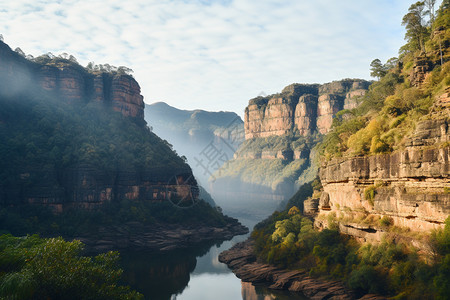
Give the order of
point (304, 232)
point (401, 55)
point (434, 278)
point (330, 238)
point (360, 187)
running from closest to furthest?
1. point (434, 278)
2. point (360, 187)
3. point (330, 238)
4. point (304, 232)
5. point (401, 55)

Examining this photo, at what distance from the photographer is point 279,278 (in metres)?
45.3

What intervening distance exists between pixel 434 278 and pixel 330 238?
17747 millimetres

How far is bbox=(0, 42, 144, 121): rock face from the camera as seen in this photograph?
97000mm

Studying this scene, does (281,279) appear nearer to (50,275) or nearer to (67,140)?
(50,275)

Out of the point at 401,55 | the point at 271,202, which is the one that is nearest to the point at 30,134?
the point at 401,55

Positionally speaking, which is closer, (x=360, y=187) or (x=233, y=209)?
(x=360, y=187)

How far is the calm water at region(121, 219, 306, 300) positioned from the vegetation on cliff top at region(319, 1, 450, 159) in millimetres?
21242

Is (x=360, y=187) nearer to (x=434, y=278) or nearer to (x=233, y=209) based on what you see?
(x=434, y=278)

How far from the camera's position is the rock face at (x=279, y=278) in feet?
120

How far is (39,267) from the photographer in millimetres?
19828

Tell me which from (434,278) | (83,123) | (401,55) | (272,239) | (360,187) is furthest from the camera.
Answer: (83,123)

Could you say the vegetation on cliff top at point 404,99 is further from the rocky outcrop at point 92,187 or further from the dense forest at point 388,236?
the rocky outcrop at point 92,187

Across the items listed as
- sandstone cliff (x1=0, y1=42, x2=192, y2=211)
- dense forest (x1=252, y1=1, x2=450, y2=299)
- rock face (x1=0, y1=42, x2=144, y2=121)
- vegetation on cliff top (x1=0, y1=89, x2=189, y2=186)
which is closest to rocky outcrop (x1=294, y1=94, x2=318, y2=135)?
sandstone cliff (x1=0, y1=42, x2=192, y2=211)

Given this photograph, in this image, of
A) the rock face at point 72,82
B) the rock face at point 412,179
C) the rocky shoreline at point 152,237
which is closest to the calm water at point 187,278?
the rocky shoreline at point 152,237
